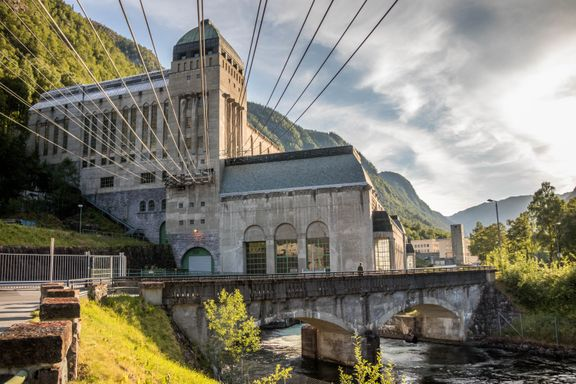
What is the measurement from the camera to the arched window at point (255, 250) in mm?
52875

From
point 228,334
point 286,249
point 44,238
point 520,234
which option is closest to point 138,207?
point 44,238

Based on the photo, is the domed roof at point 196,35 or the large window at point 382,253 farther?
the domed roof at point 196,35

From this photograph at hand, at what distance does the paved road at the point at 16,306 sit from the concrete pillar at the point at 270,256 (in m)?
30.8

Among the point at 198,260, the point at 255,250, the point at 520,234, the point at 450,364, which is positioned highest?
the point at 520,234

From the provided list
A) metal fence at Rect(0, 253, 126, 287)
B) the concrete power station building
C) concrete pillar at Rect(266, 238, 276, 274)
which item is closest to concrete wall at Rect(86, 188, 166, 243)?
the concrete power station building

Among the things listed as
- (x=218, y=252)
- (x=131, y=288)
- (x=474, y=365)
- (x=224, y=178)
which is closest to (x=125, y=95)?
(x=224, y=178)

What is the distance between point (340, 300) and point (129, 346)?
60.0 ft

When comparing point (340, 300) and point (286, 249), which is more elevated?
point (286, 249)

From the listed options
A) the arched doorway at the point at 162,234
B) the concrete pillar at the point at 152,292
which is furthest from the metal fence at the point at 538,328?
the arched doorway at the point at 162,234

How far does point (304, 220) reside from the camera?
5138cm

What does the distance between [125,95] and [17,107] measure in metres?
18.0

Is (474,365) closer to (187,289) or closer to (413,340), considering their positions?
(413,340)

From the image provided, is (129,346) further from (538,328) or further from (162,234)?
(162,234)

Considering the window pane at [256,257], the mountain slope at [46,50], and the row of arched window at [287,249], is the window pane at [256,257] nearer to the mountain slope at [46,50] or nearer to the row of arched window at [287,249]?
the row of arched window at [287,249]
